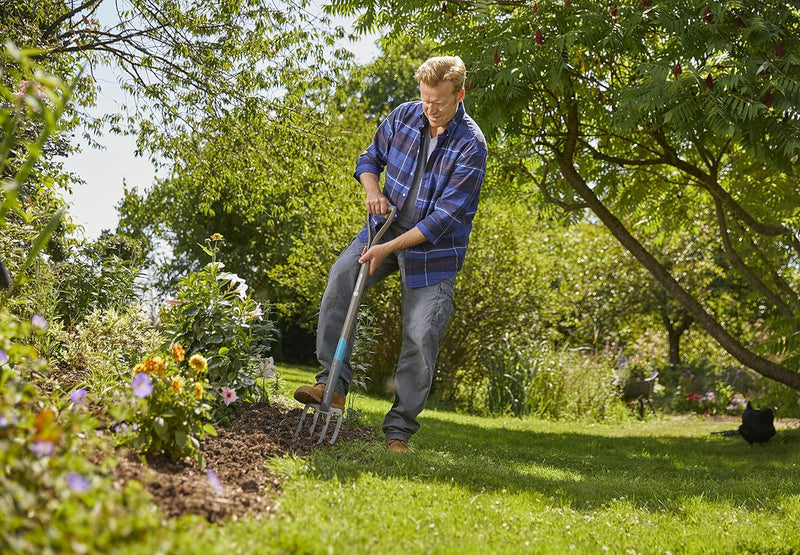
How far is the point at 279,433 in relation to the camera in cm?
416

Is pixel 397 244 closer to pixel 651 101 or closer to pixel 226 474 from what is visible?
pixel 226 474

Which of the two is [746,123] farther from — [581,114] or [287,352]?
[287,352]

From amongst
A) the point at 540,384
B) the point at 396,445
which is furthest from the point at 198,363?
the point at 540,384

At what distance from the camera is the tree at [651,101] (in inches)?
241

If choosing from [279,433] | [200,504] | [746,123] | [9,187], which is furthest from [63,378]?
[746,123]

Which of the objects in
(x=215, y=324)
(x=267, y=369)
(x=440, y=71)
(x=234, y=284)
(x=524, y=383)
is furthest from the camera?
(x=524, y=383)

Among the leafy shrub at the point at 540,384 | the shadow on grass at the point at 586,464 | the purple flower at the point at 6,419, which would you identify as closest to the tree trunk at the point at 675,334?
the leafy shrub at the point at 540,384

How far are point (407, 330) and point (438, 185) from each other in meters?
0.86

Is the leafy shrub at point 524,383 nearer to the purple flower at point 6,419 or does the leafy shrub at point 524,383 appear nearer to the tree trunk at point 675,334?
the tree trunk at point 675,334

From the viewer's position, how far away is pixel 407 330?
14.2ft

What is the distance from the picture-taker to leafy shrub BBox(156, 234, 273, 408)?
448 cm

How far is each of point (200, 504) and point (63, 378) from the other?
9.12 feet

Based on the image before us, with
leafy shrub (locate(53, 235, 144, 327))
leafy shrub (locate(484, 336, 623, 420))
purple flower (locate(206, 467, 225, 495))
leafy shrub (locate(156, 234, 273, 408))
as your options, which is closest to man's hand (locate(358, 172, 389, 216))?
leafy shrub (locate(156, 234, 273, 408))

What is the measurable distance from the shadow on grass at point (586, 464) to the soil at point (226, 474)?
0.91 feet
